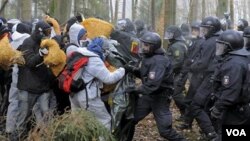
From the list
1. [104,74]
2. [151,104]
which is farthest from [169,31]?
[104,74]

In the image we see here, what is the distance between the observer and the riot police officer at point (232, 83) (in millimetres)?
5922

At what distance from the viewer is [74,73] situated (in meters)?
6.66

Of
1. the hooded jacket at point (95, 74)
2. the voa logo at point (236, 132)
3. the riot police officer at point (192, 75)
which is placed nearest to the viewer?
the voa logo at point (236, 132)

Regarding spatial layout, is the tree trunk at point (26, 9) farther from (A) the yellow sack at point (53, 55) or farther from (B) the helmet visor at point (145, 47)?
(B) the helmet visor at point (145, 47)

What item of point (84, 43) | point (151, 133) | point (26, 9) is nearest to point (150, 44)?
point (84, 43)

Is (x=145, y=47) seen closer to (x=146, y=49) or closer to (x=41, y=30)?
(x=146, y=49)

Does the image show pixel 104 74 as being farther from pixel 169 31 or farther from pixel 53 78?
pixel 169 31

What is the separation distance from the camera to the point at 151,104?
735cm

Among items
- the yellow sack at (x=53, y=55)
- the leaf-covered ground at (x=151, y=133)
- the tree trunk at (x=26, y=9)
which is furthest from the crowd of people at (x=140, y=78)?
the tree trunk at (x=26, y=9)

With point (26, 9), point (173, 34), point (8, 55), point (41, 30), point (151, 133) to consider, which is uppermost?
point (26, 9)

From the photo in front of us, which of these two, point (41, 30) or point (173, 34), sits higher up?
point (41, 30)

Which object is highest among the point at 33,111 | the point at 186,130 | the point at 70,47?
the point at 70,47

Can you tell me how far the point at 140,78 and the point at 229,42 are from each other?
170cm

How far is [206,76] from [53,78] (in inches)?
103
